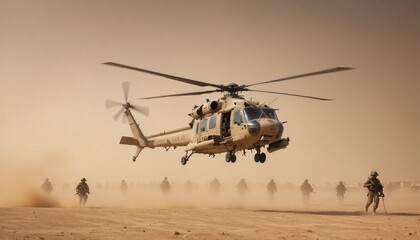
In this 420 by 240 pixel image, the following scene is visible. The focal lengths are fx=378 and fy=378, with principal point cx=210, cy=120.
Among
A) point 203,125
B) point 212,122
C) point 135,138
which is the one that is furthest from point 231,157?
point 135,138

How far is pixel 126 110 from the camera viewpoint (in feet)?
84.4

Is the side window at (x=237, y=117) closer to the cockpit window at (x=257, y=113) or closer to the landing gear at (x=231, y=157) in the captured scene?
the cockpit window at (x=257, y=113)

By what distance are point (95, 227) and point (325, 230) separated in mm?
5613

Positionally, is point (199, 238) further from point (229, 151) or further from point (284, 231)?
point (229, 151)

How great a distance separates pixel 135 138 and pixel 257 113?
10772 millimetres

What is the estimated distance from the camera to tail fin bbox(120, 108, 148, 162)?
23.2m

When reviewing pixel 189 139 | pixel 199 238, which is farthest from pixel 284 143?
pixel 199 238

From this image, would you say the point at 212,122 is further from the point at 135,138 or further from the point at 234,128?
the point at 135,138

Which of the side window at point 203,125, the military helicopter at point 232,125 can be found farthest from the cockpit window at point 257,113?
the side window at point 203,125

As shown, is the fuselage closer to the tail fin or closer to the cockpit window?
the cockpit window

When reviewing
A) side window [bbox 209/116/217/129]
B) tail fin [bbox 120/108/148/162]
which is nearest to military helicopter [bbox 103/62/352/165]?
side window [bbox 209/116/217/129]

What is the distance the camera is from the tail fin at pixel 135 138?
2319cm

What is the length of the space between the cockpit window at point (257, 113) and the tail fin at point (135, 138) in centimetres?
947

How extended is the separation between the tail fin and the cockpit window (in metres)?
9.47
